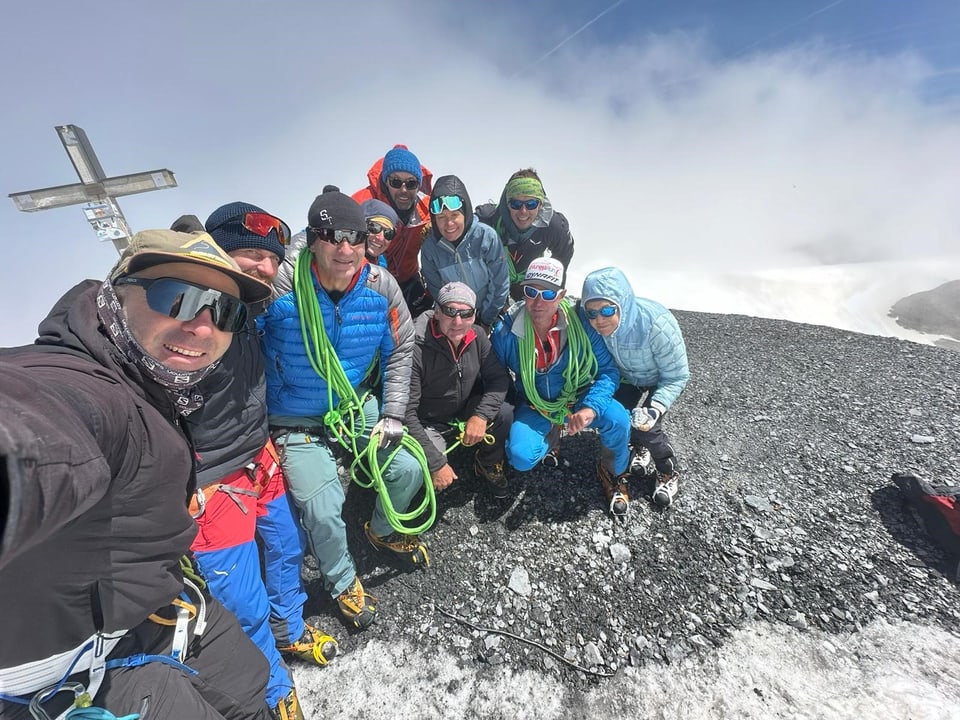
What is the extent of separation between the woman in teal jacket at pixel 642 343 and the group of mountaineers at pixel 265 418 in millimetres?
23

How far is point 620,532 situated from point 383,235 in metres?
A: 4.27

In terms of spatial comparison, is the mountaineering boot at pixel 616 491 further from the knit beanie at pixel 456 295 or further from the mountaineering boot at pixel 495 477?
the knit beanie at pixel 456 295

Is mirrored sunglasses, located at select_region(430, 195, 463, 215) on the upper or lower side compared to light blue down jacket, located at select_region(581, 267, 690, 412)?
upper

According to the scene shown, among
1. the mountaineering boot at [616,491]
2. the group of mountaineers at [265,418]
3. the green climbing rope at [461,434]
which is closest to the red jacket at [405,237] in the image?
the group of mountaineers at [265,418]

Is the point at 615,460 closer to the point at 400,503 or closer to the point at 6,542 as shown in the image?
the point at 400,503

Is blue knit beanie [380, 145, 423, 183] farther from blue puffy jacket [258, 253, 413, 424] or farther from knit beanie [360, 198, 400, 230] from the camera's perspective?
blue puffy jacket [258, 253, 413, 424]

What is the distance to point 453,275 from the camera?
5004 mm

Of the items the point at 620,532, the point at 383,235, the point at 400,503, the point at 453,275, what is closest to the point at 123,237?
the point at 383,235

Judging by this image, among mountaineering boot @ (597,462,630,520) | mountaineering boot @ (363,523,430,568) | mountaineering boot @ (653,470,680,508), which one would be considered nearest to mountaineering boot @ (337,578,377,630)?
mountaineering boot @ (363,523,430,568)

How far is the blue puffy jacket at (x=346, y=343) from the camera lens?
3.40 meters

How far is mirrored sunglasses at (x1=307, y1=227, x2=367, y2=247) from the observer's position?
321 cm

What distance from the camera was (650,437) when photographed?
15.1ft

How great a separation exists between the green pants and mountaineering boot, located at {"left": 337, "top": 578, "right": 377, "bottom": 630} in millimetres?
99

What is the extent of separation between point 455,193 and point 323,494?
351 cm
